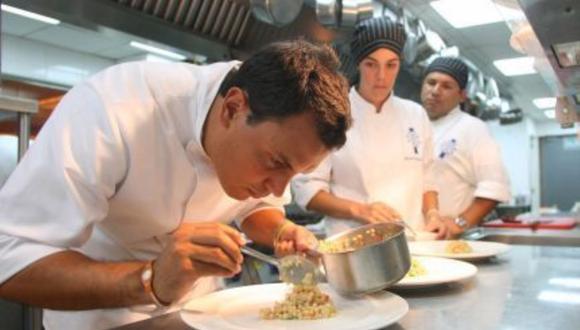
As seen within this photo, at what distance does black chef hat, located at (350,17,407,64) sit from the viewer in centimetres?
188

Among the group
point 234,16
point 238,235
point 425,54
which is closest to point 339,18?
point 234,16

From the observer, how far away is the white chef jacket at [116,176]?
0.83m

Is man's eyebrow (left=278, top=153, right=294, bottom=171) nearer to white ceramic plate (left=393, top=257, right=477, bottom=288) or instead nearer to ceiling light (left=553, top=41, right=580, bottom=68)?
white ceramic plate (left=393, top=257, right=477, bottom=288)

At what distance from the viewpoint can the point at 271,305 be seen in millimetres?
930

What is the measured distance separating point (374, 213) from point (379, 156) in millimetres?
373

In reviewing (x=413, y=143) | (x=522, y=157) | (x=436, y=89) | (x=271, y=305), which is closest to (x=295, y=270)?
(x=271, y=305)

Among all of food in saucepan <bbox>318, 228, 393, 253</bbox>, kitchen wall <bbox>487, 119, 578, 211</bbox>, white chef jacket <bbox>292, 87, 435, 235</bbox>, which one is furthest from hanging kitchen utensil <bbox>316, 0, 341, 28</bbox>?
kitchen wall <bbox>487, 119, 578, 211</bbox>

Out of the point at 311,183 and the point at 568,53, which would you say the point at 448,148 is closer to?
the point at 311,183

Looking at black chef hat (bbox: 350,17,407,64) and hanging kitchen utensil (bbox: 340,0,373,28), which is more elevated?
hanging kitchen utensil (bbox: 340,0,373,28)

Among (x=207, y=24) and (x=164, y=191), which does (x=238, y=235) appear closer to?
(x=164, y=191)

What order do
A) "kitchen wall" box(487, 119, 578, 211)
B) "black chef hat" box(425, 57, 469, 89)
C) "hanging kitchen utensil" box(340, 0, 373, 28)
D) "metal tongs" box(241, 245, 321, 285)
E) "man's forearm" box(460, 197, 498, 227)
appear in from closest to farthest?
"metal tongs" box(241, 245, 321, 285) < "man's forearm" box(460, 197, 498, 227) < "hanging kitchen utensil" box(340, 0, 373, 28) < "black chef hat" box(425, 57, 469, 89) < "kitchen wall" box(487, 119, 578, 211)

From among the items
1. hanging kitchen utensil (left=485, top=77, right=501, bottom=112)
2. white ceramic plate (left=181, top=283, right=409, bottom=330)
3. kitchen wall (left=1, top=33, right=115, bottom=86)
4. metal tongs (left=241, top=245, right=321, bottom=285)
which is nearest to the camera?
white ceramic plate (left=181, top=283, right=409, bottom=330)

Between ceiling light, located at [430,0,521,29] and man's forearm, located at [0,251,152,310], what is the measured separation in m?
3.63

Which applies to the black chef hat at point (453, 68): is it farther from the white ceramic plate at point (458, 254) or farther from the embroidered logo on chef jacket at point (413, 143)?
the white ceramic plate at point (458, 254)
